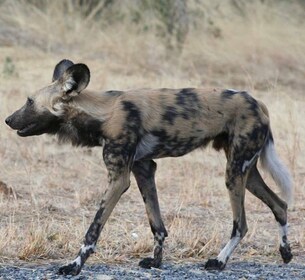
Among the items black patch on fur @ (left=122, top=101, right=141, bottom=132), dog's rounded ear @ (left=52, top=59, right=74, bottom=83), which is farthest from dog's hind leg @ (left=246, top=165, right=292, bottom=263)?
dog's rounded ear @ (left=52, top=59, right=74, bottom=83)

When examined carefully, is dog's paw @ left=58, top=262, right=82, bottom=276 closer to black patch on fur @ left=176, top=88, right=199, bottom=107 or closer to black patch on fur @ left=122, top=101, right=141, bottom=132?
black patch on fur @ left=122, top=101, right=141, bottom=132

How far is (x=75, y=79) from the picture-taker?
512 centimetres

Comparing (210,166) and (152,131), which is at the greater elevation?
(152,131)

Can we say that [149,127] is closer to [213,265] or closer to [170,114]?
[170,114]

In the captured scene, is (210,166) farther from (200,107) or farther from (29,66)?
(29,66)

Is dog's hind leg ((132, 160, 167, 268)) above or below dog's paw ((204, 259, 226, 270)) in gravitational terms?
above

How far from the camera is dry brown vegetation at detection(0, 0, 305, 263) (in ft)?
18.7

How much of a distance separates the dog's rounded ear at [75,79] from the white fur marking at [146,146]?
0.44 metres

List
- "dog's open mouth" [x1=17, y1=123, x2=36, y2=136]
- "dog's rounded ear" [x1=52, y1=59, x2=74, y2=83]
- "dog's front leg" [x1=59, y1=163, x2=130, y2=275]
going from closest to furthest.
A: "dog's front leg" [x1=59, y1=163, x2=130, y2=275], "dog's open mouth" [x1=17, y1=123, x2=36, y2=136], "dog's rounded ear" [x1=52, y1=59, x2=74, y2=83]

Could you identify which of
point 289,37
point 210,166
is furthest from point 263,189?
point 289,37

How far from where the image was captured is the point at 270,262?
5.50m

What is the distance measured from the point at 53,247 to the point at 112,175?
68 centimetres

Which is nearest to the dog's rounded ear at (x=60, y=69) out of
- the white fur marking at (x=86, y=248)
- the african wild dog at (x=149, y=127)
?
the african wild dog at (x=149, y=127)

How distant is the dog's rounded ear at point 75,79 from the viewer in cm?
509
